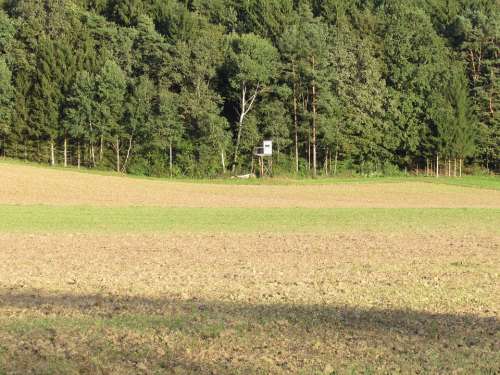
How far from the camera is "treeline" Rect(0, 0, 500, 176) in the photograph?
218 feet

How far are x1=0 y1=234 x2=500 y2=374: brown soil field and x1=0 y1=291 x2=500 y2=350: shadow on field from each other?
20 millimetres

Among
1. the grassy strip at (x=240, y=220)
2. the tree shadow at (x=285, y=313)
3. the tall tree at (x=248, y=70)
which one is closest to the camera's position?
the tree shadow at (x=285, y=313)

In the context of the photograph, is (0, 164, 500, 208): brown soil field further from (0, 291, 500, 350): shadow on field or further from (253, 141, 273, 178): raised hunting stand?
(0, 291, 500, 350): shadow on field

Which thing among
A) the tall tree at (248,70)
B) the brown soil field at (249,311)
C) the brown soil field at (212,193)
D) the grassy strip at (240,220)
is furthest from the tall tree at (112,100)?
the brown soil field at (249,311)

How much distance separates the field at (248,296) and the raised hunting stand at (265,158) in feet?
101

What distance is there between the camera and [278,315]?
875cm

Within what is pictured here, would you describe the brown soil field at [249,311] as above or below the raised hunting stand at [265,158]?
below

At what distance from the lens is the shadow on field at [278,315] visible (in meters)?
7.95

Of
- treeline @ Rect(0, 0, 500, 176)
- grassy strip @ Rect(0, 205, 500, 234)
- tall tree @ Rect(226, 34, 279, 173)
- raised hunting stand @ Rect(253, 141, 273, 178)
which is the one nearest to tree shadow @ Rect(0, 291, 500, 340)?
grassy strip @ Rect(0, 205, 500, 234)

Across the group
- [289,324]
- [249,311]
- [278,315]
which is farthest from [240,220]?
[289,324]

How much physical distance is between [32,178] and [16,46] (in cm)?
3143

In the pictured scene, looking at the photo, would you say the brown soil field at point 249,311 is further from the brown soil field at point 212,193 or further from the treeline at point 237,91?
the treeline at point 237,91

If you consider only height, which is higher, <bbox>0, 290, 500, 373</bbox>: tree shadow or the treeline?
the treeline

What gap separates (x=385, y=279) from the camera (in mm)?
12297
